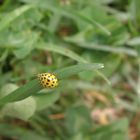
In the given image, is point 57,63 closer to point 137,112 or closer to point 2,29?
point 2,29

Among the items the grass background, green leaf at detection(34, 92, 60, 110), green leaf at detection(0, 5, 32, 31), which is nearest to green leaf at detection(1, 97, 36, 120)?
the grass background

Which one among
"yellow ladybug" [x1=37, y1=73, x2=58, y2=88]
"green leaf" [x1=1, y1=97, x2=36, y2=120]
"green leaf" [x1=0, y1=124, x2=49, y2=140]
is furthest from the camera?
"green leaf" [x1=0, y1=124, x2=49, y2=140]

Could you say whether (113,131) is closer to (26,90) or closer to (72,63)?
(72,63)

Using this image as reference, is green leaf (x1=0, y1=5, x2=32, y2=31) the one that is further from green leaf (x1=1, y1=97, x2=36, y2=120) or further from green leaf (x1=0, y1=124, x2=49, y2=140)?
green leaf (x1=0, y1=124, x2=49, y2=140)

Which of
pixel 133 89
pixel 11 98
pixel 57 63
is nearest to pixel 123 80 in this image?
pixel 133 89

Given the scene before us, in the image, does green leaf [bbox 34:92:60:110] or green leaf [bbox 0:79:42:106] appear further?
green leaf [bbox 34:92:60:110]

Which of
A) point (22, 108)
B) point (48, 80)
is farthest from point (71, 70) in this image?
point (22, 108)

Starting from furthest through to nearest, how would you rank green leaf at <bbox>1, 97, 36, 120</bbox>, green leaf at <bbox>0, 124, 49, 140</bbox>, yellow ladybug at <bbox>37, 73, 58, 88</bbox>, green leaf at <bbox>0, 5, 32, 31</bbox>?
green leaf at <bbox>0, 124, 49, 140</bbox>, green leaf at <bbox>0, 5, 32, 31</bbox>, green leaf at <bbox>1, 97, 36, 120</bbox>, yellow ladybug at <bbox>37, 73, 58, 88</bbox>

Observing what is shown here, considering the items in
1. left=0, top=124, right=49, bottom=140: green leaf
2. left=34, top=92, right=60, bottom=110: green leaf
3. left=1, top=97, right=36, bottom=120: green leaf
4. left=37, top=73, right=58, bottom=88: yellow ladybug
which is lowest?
left=0, top=124, right=49, bottom=140: green leaf
